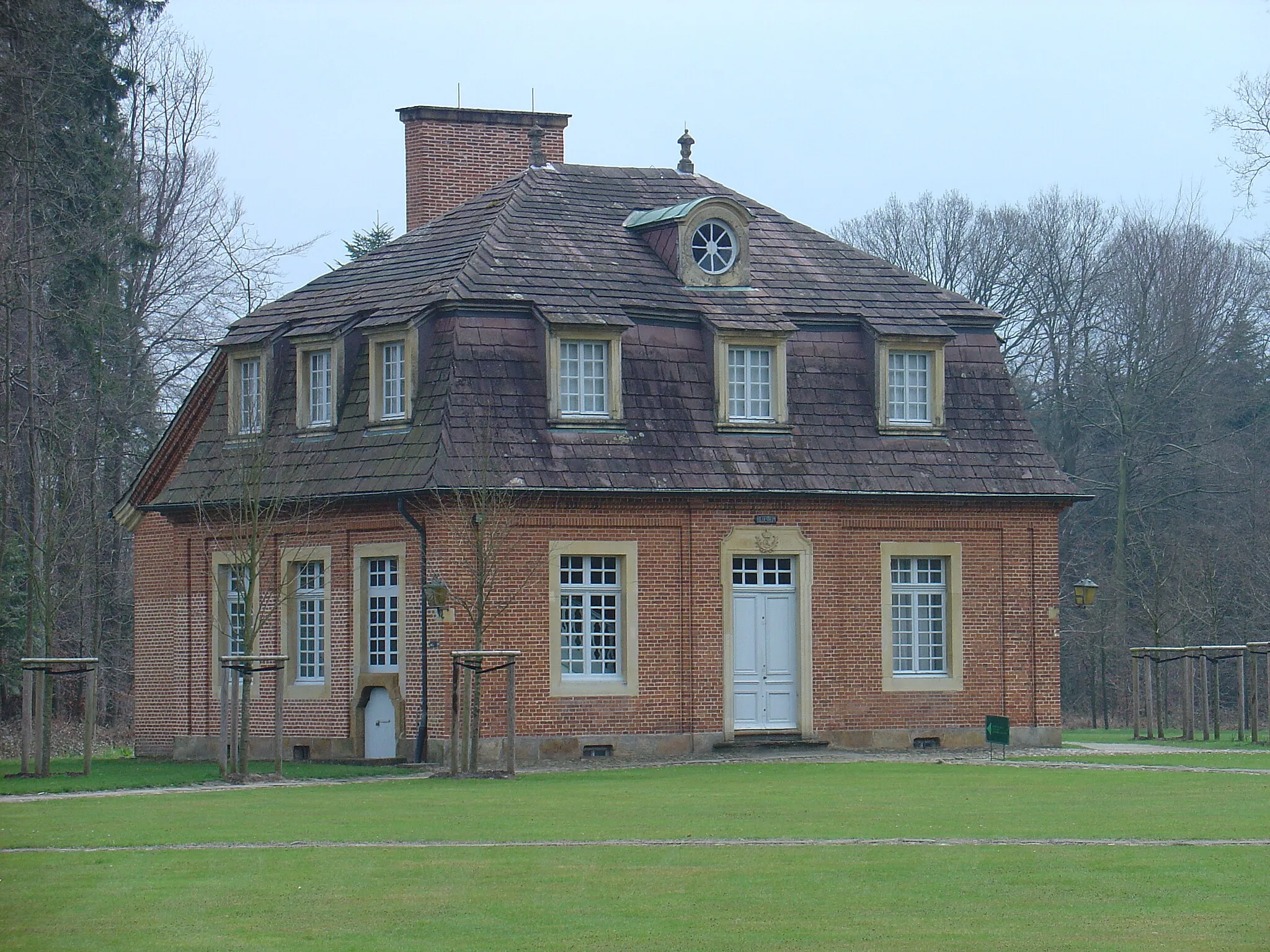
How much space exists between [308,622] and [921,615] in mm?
9011

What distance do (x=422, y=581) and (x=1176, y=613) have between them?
84.1ft

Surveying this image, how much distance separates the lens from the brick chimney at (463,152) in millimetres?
35094

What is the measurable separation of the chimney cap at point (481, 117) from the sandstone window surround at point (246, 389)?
18.8 feet

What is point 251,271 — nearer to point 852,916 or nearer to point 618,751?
point 618,751

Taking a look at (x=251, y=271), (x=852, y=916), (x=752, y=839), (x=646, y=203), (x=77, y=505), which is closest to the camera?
(x=852, y=916)

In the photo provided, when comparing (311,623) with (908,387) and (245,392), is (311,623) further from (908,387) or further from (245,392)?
(908,387)

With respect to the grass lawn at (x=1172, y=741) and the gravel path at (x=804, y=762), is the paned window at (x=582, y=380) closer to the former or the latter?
the gravel path at (x=804, y=762)

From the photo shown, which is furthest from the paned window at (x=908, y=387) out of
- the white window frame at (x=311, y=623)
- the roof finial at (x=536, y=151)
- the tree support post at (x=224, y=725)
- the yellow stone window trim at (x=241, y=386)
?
the tree support post at (x=224, y=725)

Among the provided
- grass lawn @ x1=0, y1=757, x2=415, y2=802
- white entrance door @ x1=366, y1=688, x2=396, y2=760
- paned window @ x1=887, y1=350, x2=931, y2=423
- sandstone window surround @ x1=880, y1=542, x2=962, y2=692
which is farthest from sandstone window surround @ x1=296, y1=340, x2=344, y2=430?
sandstone window surround @ x1=880, y1=542, x2=962, y2=692

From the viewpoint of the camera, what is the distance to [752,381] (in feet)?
98.8

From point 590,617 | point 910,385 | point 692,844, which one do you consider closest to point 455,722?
point 590,617

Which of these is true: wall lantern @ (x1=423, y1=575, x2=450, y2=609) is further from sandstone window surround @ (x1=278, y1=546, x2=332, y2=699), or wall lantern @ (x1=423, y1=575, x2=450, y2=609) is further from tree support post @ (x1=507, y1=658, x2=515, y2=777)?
sandstone window surround @ (x1=278, y1=546, x2=332, y2=699)

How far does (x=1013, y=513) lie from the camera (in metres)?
30.9

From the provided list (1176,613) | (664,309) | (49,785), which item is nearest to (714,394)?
(664,309)
